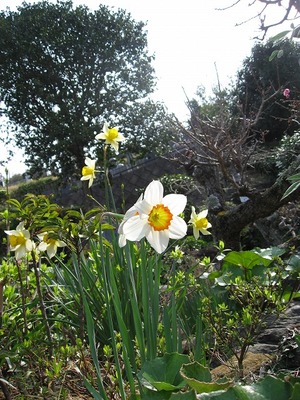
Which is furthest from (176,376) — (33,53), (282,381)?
(33,53)

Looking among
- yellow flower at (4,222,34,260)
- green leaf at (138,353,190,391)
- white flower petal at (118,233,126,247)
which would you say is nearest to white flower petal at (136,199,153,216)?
white flower petal at (118,233,126,247)

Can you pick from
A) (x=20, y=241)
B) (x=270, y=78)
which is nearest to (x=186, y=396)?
(x=20, y=241)

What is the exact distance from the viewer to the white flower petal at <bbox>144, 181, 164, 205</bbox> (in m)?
1.06

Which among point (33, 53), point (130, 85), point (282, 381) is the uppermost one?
point (33, 53)

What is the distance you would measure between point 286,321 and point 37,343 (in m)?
1.07

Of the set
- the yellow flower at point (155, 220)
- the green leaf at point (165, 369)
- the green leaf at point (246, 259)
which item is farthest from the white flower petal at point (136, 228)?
the green leaf at point (246, 259)

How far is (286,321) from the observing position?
2098mm

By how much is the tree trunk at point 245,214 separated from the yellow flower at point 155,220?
10.8 feet

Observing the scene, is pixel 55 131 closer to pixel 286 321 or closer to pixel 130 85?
pixel 130 85

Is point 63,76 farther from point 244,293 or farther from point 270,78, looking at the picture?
point 244,293

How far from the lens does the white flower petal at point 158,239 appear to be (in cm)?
108

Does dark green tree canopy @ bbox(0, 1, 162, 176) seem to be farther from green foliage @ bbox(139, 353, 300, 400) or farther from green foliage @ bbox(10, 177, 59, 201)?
green foliage @ bbox(139, 353, 300, 400)

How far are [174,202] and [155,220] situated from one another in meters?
0.08

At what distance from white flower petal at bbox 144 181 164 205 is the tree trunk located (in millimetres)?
3341
